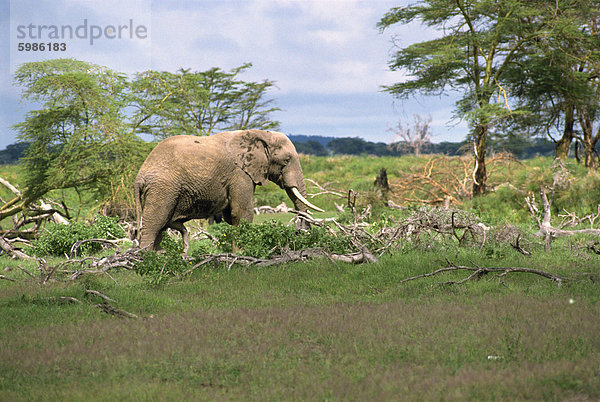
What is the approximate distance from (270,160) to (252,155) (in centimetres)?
57

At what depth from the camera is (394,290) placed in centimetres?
796

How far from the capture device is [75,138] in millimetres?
15008

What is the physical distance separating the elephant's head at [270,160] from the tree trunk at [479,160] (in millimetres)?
11745

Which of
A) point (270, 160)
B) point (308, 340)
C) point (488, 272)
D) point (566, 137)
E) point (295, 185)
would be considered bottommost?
point (308, 340)

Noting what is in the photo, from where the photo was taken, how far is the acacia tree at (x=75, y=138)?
1478 centimetres

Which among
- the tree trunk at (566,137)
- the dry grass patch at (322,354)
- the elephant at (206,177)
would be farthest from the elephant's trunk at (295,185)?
the tree trunk at (566,137)

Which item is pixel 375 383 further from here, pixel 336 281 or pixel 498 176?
pixel 498 176

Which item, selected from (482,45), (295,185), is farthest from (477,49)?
(295,185)

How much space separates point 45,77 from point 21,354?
11824 mm

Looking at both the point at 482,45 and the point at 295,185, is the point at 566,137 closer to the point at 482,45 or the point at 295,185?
the point at 482,45

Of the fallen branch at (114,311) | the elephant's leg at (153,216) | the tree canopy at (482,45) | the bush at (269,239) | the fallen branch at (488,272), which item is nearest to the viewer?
the fallen branch at (114,311)

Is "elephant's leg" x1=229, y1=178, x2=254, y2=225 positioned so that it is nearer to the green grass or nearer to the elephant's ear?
the elephant's ear

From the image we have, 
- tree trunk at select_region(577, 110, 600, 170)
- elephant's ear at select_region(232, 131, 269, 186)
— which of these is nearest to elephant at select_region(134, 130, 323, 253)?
elephant's ear at select_region(232, 131, 269, 186)

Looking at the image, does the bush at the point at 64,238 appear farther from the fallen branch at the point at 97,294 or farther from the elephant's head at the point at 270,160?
the fallen branch at the point at 97,294
